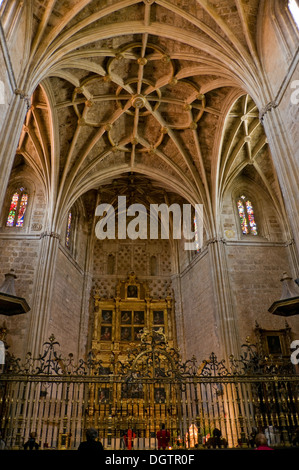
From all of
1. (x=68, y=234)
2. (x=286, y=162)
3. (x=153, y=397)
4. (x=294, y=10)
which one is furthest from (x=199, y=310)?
(x=294, y=10)

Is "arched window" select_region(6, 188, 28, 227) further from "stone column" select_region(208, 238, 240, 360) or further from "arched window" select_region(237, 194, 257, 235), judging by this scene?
"arched window" select_region(237, 194, 257, 235)

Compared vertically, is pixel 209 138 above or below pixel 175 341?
above

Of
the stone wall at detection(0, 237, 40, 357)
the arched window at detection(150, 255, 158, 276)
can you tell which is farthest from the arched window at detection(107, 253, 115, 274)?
the stone wall at detection(0, 237, 40, 357)

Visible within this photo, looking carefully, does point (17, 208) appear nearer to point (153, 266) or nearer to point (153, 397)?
point (153, 266)

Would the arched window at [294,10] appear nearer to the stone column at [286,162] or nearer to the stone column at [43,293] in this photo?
the stone column at [286,162]

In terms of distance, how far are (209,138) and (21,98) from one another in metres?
9.84

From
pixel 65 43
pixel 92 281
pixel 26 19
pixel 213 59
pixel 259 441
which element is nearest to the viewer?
pixel 259 441

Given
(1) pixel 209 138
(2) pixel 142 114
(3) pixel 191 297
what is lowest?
(3) pixel 191 297

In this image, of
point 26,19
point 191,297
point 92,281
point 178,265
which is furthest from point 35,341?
Result: point 26,19

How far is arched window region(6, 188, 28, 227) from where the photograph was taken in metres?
17.3

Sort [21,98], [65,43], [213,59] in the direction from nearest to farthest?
1. [21,98]
2. [65,43]
3. [213,59]

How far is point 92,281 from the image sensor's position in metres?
20.8

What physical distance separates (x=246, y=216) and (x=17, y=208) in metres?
11.6

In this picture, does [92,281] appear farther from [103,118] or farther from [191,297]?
[103,118]
